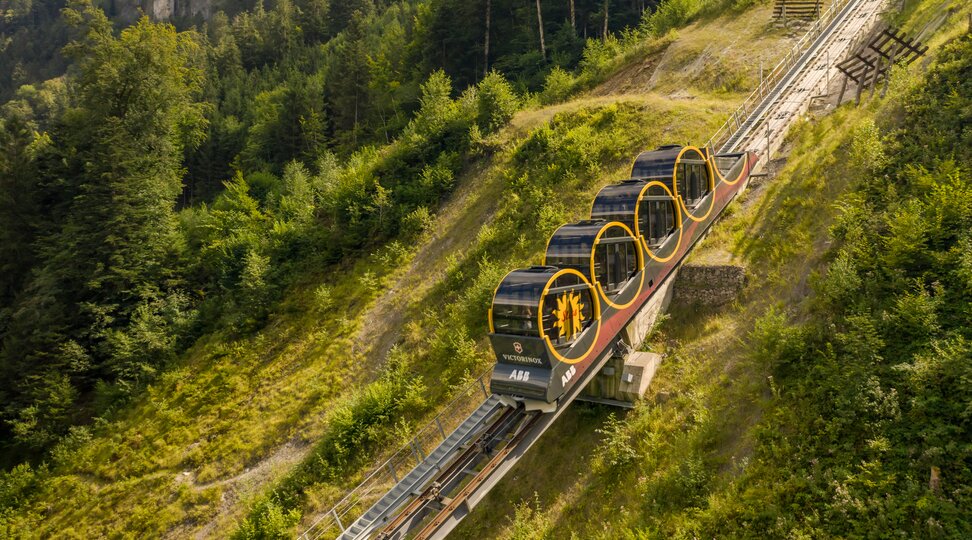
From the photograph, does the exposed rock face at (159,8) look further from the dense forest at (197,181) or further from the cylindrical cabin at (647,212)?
the cylindrical cabin at (647,212)

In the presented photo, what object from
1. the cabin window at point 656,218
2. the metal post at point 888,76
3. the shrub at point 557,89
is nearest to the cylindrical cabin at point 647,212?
the cabin window at point 656,218

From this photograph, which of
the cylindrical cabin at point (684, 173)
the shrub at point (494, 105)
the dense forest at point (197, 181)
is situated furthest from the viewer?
the shrub at point (494, 105)

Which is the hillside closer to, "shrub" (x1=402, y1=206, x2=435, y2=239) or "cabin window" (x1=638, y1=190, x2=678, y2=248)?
"shrub" (x1=402, y1=206, x2=435, y2=239)

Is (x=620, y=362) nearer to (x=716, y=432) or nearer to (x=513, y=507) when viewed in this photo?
(x=716, y=432)

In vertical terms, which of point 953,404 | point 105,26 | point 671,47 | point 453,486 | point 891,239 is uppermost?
point 105,26

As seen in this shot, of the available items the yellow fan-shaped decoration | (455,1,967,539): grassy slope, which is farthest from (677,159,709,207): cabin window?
the yellow fan-shaped decoration

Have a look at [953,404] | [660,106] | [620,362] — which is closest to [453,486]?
[620,362]
